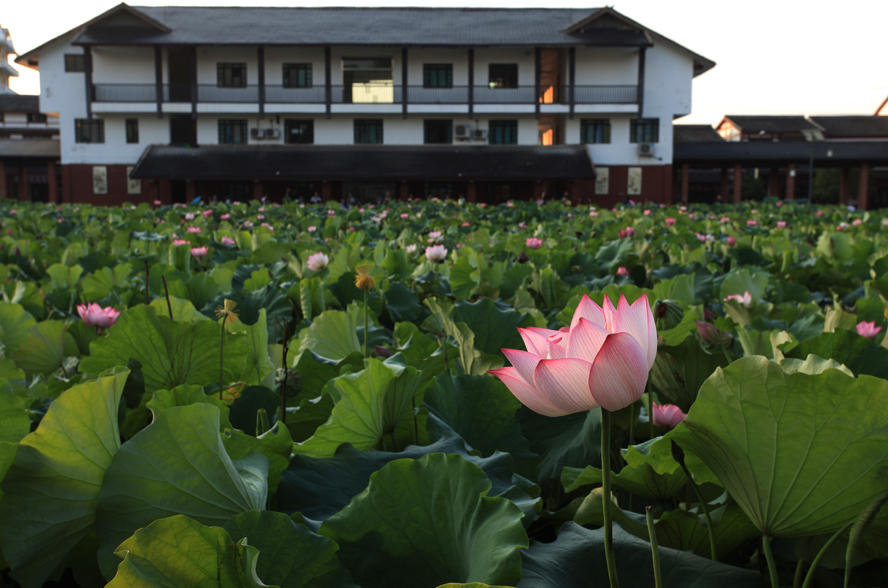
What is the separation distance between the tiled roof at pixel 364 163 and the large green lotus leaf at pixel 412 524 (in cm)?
2199

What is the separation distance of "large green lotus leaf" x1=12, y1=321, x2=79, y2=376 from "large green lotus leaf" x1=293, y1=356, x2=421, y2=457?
2.73 feet

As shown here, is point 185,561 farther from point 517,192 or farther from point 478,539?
point 517,192

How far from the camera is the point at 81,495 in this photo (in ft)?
1.87

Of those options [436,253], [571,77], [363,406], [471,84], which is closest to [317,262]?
[436,253]

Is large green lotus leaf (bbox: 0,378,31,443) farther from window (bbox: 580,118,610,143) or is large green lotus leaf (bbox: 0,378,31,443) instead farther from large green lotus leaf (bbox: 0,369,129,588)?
window (bbox: 580,118,610,143)

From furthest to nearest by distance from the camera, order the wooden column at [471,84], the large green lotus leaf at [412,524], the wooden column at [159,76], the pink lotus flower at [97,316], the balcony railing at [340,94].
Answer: the wooden column at [471,84], the balcony railing at [340,94], the wooden column at [159,76], the pink lotus flower at [97,316], the large green lotus leaf at [412,524]

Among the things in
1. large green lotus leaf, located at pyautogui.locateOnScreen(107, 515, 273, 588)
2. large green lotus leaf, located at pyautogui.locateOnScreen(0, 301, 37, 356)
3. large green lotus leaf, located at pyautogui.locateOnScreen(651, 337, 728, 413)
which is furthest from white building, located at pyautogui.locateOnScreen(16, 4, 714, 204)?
large green lotus leaf, located at pyautogui.locateOnScreen(107, 515, 273, 588)

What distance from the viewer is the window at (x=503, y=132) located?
25.0 metres

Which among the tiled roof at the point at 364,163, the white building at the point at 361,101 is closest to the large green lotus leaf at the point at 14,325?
the tiled roof at the point at 364,163

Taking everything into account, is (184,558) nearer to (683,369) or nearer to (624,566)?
(624,566)

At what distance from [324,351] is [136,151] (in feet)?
85.6

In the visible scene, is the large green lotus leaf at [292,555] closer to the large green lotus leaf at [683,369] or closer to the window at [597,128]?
the large green lotus leaf at [683,369]

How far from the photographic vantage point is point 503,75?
2584 cm

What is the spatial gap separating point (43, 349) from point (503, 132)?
→ 24.8m
